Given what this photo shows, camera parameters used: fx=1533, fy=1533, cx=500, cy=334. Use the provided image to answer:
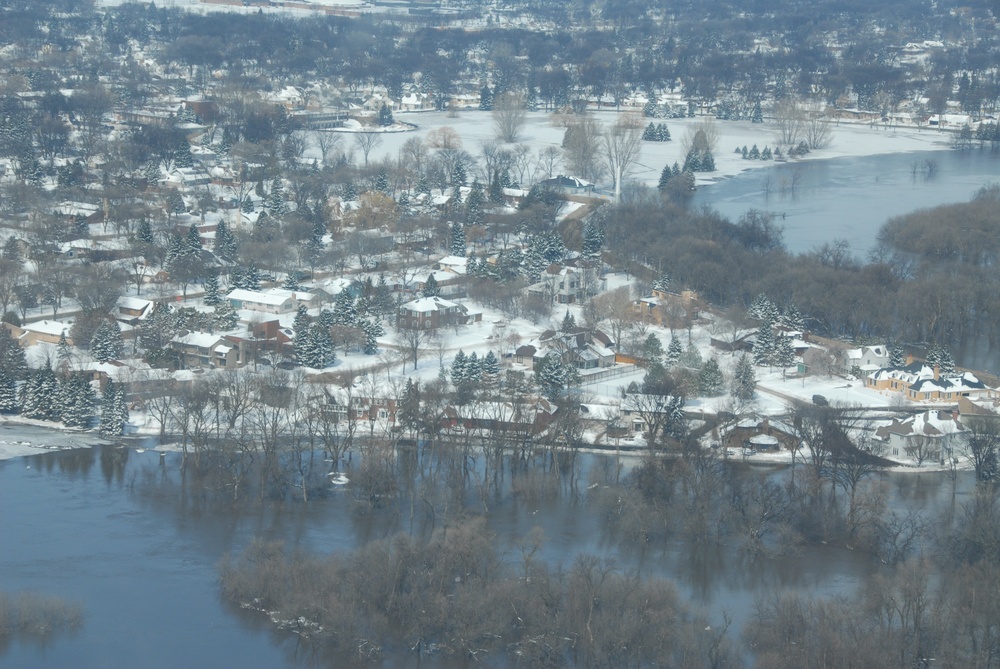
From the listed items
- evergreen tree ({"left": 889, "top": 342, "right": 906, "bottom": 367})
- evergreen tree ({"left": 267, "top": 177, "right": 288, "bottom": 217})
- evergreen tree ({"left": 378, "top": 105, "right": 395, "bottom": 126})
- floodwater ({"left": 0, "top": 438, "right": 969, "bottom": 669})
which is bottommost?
floodwater ({"left": 0, "top": 438, "right": 969, "bottom": 669})

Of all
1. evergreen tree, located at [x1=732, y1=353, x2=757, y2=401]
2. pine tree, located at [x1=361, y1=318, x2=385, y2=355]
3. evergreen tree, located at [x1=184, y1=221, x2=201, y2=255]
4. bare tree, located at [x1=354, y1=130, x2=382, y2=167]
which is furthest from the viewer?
bare tree, located at [x1=354, y1=130, x2=382, y2=167]

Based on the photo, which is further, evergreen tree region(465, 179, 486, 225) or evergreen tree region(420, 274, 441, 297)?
evergreen tree region(465, 179, 486, 225)

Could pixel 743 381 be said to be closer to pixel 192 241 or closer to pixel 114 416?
pixel 114 416

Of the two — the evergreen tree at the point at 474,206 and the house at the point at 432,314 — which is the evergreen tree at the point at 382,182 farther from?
the house at the point at 432,314

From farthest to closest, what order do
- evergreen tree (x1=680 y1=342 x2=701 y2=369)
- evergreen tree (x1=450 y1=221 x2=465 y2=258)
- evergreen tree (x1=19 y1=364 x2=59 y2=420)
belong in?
1. evergreen tree (x1=450 y1=221 x2=465 y2=258)
2. evergreen tree (x1=680 y1=342 x2=701 y2=369)
3. evergreen tree (x1=19 y1=364 x2=59 y2=420)

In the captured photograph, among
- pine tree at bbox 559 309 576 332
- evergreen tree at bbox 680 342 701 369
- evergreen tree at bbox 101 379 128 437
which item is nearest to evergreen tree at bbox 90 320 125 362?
evergreen tree at bbox 101 379 128 437

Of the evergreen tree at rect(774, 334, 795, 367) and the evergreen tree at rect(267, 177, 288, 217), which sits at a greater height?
the evergreen tree at rect(267, 177, 288, 217)

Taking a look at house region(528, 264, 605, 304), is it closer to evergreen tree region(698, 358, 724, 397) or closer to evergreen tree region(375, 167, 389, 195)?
evergreen tree region(698, 358, 724, 397)
